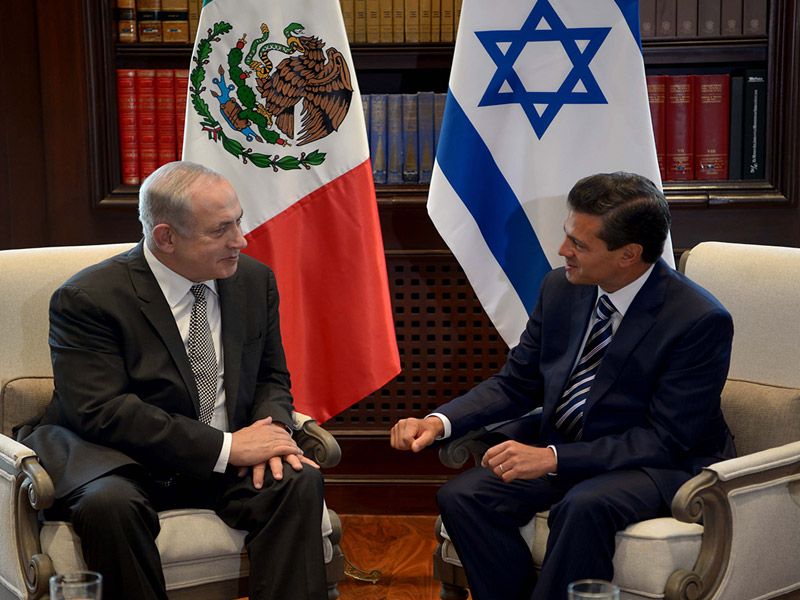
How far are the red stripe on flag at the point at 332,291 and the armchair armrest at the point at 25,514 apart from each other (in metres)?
1.06

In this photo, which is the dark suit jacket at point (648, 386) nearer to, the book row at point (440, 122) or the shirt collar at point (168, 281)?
the shirt collar at point (168, 281)

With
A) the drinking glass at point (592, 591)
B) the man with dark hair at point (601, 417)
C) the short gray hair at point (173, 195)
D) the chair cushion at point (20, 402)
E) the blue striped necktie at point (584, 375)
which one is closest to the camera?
the drinking glass at point (592, 591)

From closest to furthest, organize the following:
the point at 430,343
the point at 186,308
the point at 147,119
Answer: the point at 186,308 < the point at 147,119 < the point at 430,343

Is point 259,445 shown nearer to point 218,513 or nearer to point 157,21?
point 218,513

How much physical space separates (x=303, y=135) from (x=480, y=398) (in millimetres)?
1038

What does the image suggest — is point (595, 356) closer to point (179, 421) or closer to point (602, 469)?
point (602, 469)

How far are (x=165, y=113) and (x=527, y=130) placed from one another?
144 cm

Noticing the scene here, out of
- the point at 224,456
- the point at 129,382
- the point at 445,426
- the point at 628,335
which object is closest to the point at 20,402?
the point at 129,382

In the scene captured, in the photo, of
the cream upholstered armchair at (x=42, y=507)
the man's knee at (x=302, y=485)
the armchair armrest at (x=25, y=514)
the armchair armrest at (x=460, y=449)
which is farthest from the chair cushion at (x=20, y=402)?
the armchair armrest at (x=460, y=449)

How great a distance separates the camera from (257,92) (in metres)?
2.86

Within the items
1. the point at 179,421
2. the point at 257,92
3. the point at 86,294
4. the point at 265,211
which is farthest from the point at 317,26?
the point at 179,421

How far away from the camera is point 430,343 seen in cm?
362

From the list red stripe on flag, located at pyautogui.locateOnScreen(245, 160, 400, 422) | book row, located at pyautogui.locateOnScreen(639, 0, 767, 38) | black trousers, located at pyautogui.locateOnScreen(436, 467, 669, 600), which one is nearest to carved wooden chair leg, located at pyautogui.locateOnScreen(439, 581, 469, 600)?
black trousers, located at pyautogui.locateOnScreen(436, 467, 669, 600)

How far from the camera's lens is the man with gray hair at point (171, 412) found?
2.04 m
